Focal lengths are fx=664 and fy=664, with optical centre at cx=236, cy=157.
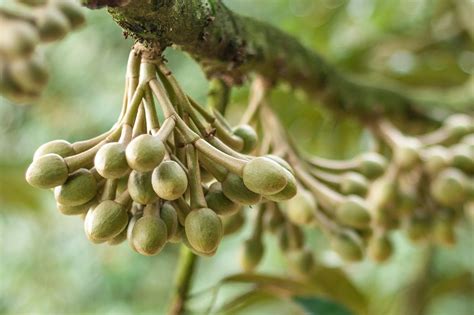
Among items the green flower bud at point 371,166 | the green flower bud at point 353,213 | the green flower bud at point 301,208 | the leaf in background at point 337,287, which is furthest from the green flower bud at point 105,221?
the leaf in background at point 337,287

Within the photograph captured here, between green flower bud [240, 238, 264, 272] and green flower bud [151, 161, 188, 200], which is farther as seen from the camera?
green flower bud [240, 238, 264, 272]

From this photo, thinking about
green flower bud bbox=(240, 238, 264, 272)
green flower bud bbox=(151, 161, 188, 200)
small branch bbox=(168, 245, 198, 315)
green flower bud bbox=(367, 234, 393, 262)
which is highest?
green flower bud bbox=(367, 234, 393, 262)

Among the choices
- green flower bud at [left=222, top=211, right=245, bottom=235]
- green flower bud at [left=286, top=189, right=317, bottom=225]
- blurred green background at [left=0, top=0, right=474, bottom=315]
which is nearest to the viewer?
green flower bud at [left=286, top=189, right=317, bottom=225]

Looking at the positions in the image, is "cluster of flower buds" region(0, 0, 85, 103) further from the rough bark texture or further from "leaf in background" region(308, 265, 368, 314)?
"leaf in background" region(308, 265, 368, 314)

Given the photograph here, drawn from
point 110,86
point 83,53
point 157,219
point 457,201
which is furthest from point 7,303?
point 157,219

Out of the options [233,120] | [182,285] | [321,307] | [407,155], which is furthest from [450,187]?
[233,120]

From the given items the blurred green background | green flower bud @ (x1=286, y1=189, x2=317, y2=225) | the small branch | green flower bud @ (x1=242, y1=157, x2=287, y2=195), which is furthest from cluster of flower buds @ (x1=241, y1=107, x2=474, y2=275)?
green flower bud @ (x1=242, y1=157, x2=287, y2=195)
